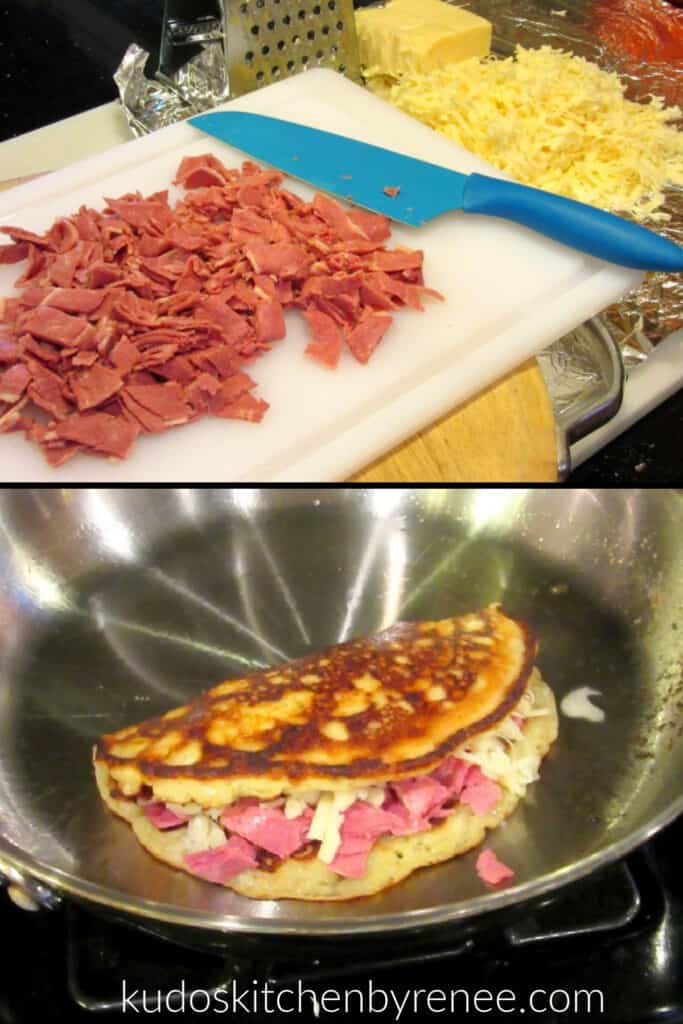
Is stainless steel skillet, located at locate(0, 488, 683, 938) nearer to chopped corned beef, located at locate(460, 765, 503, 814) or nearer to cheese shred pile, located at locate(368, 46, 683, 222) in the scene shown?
chopped corned beef, located at locate(460, 765, 503, 814)

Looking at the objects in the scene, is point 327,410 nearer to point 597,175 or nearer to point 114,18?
point 597,175

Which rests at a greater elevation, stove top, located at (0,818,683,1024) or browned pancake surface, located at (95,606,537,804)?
browned pancake surface, located at (95,606,537,804)

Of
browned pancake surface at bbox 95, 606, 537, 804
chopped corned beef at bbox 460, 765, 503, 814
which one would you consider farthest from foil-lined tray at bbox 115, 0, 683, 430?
chopped corned beef at bbox 460, 765, 503, 814

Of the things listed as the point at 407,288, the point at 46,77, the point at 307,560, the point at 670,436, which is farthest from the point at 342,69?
the point at 307,560

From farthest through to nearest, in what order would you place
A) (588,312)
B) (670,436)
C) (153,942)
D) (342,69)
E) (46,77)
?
(46,77)
(342,69)
(670,436)
(588,312)
(153,942)

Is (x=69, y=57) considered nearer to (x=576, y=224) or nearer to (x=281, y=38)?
(x=281, y=38)

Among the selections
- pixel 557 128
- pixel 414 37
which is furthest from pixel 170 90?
pixel 557 128

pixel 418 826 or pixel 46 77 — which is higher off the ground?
pixel 46 77
